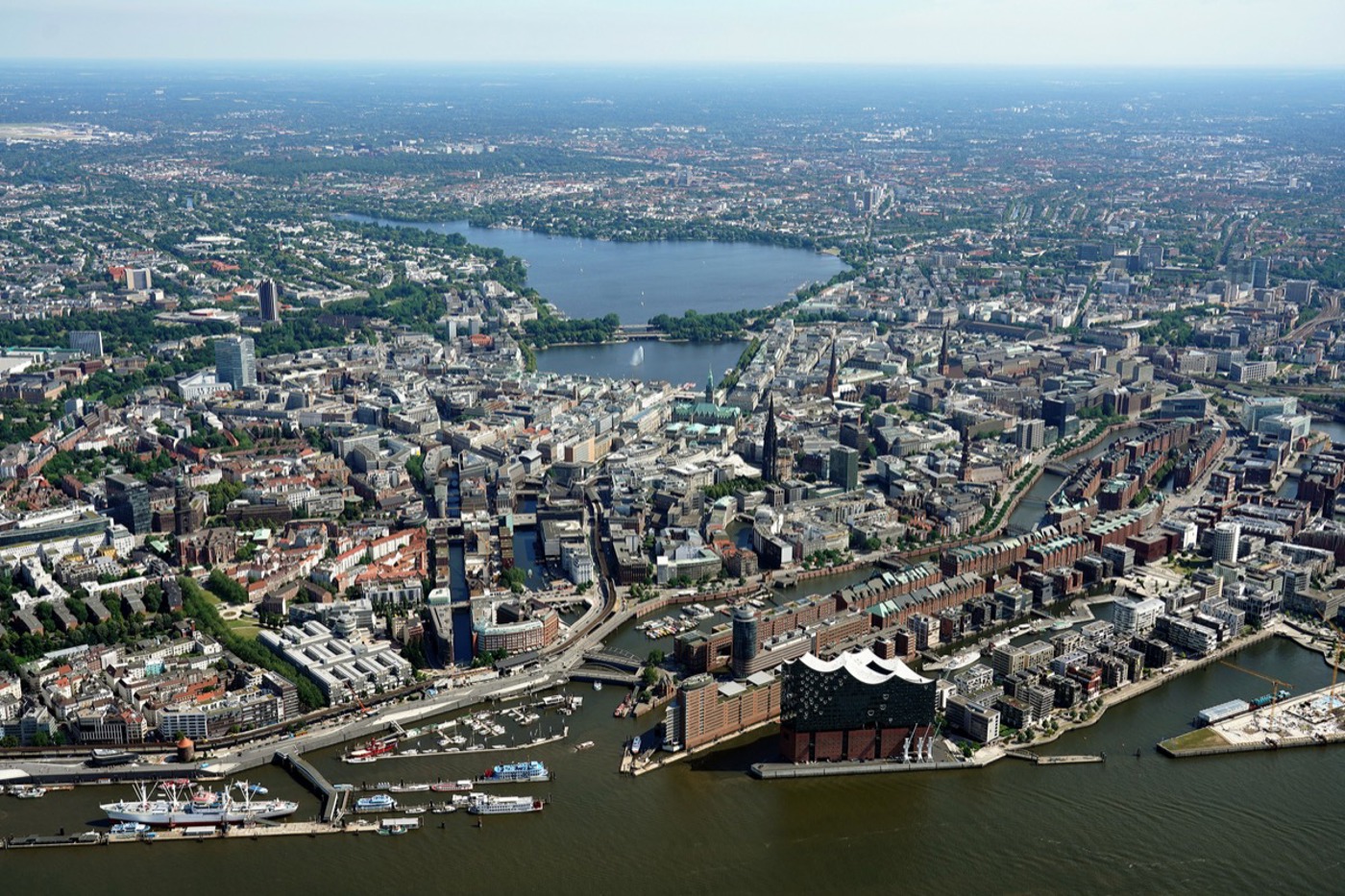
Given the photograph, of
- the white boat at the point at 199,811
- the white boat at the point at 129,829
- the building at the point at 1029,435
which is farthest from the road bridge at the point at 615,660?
the building at the point at 1029,435

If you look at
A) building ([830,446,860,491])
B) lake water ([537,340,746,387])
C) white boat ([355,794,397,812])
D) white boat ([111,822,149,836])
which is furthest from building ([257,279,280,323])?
white boat ([355,794,397,812])

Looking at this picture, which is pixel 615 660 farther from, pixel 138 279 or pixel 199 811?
pixel 138 279

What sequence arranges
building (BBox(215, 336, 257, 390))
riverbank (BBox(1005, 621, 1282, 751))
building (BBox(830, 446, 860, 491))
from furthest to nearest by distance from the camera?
building (BBox(215, 336, 257, 390)), building (BBox(830, 446, 860, 491)), riverbank (BBox(1005, 621, 1282, 751))

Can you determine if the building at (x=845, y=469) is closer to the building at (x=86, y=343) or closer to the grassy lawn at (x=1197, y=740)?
the grassy lawn at (x=1197, y=740)

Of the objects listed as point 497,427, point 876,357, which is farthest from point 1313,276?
point 497,427

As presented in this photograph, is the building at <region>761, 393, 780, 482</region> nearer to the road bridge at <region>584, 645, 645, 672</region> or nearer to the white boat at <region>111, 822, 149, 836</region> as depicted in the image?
the road bridge at <region>584, 645, 645, 672</region>
